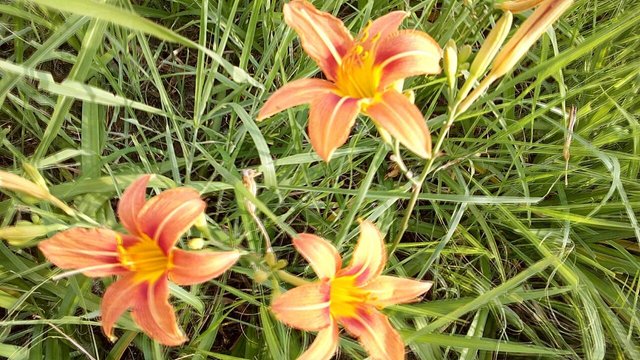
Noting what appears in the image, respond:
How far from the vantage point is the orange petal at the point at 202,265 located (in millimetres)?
1126

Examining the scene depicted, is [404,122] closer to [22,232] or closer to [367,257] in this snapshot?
[367,257]

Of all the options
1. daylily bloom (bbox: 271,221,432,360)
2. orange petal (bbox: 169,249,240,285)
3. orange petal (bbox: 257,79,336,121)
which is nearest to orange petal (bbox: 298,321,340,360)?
daylily bloom (bbox: 271,221,432,360)

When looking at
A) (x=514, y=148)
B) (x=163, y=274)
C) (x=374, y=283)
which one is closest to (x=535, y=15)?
(x=374, y=283)

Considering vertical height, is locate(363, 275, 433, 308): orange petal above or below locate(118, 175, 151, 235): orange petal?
below

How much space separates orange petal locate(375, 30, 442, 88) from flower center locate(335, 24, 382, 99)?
19 mm

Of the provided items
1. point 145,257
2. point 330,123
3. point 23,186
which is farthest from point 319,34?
point 23,186

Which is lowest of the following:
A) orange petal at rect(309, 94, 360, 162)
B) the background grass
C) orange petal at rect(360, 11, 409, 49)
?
the background grass

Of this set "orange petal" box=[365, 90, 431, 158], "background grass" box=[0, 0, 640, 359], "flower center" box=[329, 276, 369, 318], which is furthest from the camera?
"background grass" box=[0, 0, 640, 359]

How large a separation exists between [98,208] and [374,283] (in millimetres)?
795

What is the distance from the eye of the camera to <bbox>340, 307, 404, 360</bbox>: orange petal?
49.4 inches

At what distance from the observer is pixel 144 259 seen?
4.18 ft

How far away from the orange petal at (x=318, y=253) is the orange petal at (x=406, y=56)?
34 cm

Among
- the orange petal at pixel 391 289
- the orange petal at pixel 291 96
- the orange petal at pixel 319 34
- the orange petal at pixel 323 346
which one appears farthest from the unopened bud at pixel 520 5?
the orange petal at pixel 323 346

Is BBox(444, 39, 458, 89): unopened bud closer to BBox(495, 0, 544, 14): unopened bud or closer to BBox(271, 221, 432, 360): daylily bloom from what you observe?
BBox(495, 0, 544, 14): unopened bud
